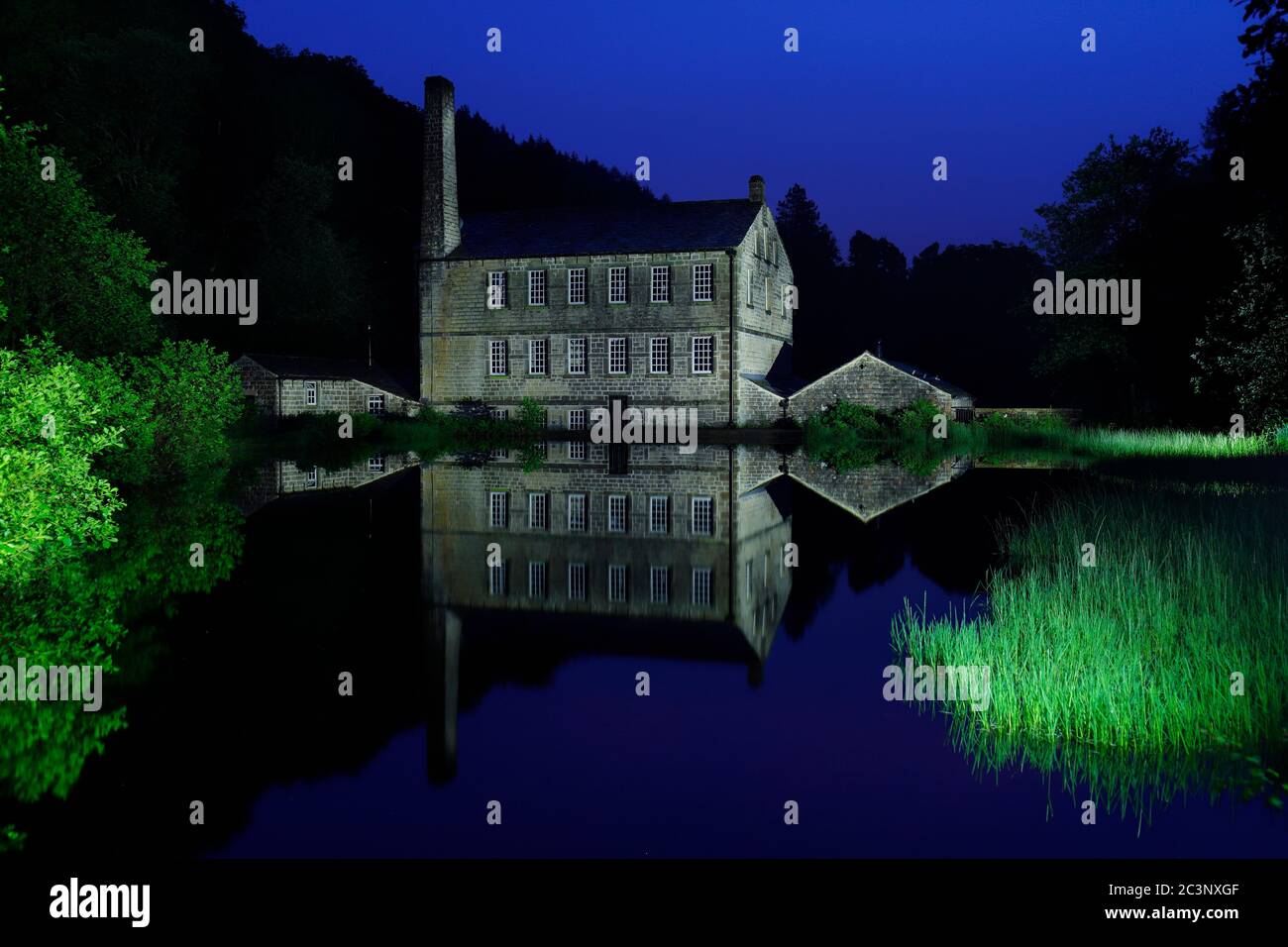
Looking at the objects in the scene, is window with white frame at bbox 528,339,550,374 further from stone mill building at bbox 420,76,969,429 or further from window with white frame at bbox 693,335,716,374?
Result: window with white frame at bbox 693,335,716,374

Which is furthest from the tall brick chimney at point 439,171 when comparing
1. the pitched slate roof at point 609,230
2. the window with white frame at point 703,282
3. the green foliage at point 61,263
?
the green foliage at point 61,263

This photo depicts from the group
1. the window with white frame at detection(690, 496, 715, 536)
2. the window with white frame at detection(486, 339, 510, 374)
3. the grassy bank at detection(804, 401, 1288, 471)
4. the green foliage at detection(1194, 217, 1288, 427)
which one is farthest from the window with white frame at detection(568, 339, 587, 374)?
the window with white frame at detection(690, 496, 715, 536)

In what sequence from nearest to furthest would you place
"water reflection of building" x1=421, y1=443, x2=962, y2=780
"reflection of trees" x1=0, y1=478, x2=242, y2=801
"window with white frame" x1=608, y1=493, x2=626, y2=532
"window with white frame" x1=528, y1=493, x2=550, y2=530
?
"reflection of trees" x1=0, y1=478, x2=242, y2=801 < "water reflection of building" x1=421, y1=443, x2=962, y2=780 < "window with white frame" x1=608, y1=493, x2=626, y2=532 < "window with white frame" x1=528, y1=493, x2=550, y2=530

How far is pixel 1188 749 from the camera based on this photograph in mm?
7105

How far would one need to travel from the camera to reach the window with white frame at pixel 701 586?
13.2 metres

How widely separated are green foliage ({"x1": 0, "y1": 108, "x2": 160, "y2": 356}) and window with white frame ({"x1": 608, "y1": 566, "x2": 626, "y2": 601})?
43.7ft

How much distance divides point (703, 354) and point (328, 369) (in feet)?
55.4

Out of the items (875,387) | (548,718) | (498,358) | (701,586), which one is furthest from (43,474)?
(875,387)

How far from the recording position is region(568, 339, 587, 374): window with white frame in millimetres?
49906

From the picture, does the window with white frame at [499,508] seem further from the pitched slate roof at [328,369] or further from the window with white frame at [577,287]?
the window with white frame at [577,287]

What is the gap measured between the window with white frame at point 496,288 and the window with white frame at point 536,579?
3642 cm

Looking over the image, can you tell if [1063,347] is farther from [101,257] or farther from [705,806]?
[705,806]
